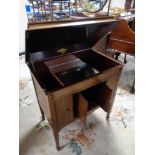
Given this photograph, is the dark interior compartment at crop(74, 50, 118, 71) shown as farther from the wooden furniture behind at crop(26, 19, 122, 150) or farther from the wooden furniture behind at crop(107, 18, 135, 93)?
the wooden furniture behind at crop(107, 18, 135, 93)

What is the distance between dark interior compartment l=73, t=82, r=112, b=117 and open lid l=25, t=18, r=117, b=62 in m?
0.43

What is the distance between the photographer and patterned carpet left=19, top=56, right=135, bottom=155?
127 centimetres

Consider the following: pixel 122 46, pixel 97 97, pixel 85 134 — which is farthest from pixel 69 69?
pixel 122 46

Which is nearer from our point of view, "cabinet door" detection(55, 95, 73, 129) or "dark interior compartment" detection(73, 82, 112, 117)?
"cabinet door" detection(55, 95, 73, 129)

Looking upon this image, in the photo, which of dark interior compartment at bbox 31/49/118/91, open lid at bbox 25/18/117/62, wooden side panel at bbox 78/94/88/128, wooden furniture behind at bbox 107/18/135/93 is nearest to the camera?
open lid at bbox 25/18/117/62

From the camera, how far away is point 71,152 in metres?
1.24

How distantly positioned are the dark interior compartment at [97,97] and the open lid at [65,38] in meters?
0.43

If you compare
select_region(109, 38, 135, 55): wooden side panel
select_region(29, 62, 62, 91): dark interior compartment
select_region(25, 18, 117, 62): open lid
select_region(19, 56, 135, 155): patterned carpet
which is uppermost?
select_region(25, 18, 117, 62): open lid

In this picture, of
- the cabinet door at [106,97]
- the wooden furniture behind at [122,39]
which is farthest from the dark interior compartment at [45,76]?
the wooden furniture behind at [122,39]

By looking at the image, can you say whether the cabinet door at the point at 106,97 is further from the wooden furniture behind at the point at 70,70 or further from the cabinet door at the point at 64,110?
the cabinet door at the point at 64,110

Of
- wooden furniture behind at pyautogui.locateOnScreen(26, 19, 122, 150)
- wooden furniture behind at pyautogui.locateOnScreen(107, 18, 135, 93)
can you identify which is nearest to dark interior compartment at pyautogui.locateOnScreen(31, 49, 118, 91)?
wooden furniture behind at pyautogui.locateOnScreen(26, 19, 122, 150)

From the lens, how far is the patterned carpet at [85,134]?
127 cm
